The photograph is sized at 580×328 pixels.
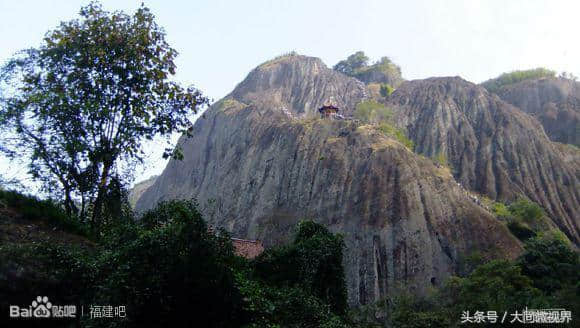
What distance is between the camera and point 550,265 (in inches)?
1104

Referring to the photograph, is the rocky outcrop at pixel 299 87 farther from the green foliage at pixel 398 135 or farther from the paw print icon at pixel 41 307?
the paw print icon at pixel 41 307

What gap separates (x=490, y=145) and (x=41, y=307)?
51925mm

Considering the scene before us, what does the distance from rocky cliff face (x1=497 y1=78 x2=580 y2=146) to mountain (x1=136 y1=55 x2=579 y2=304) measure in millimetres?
7662

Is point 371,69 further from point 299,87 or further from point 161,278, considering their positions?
point 161,278

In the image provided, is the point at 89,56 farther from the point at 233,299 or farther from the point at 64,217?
the point at 233,299

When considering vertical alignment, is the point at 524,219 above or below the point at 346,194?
below

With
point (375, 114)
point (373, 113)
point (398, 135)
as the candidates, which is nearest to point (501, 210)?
point (398, 135)

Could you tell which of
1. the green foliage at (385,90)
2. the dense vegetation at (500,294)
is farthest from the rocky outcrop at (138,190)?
the dense vegetation at (500,294)

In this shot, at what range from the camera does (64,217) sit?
48.4ft

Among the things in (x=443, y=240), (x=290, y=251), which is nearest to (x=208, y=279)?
(x=290, y=251)

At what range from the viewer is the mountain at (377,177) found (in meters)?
37.6

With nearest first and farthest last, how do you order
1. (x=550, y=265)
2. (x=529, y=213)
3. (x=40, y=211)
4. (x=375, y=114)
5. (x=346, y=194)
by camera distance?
(x=40, y=211) → (x=550, y=265) → (x=529, y=213) → (x=346, y=194) → (x=375, y=114)

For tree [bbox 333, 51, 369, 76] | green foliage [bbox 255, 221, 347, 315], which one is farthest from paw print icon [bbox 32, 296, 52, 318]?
tree [bbox 333, 51, 369, 76]

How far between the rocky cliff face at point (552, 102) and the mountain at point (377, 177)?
302 inches
